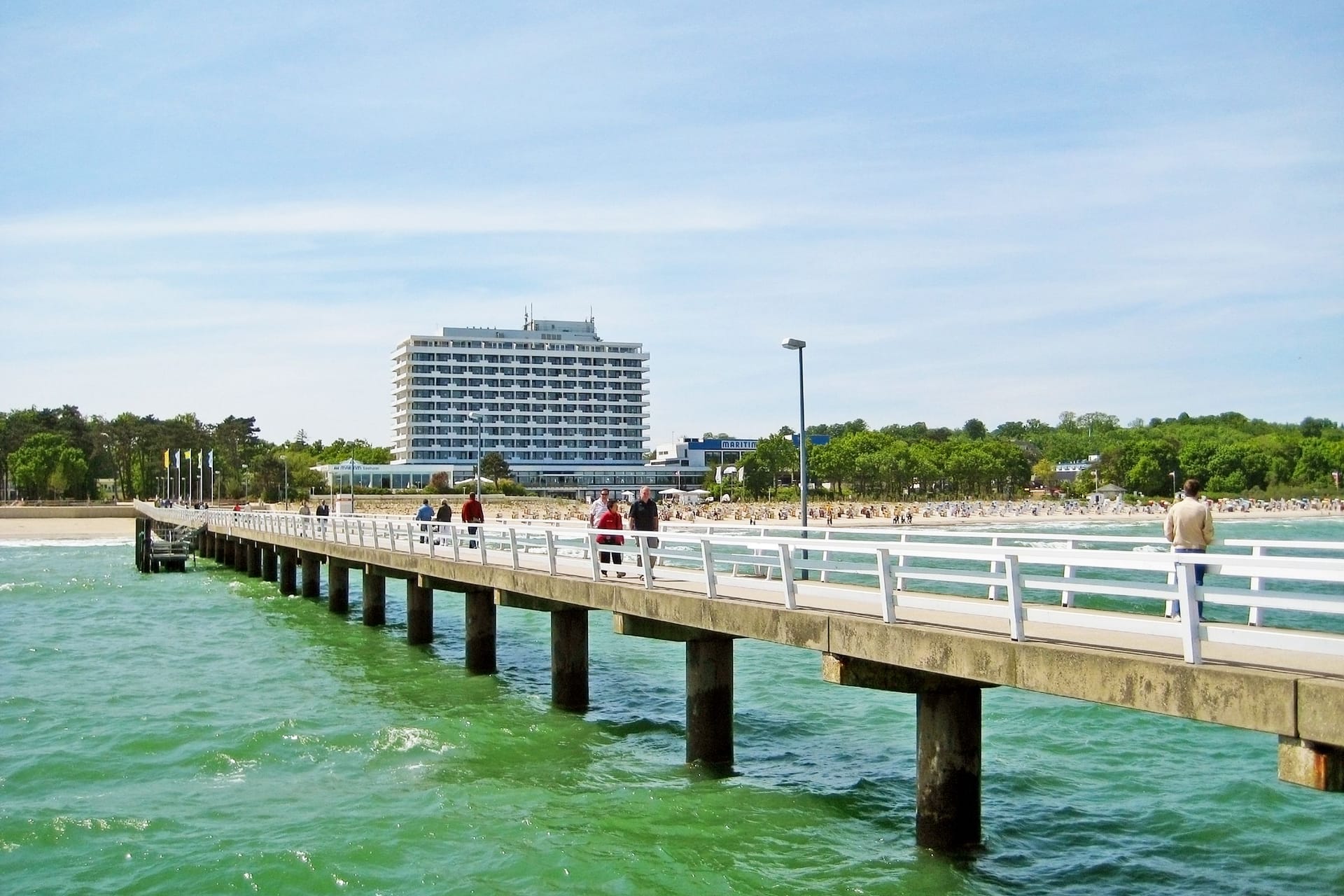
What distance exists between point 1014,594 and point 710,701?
21.4 feet

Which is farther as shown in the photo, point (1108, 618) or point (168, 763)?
point (168, 763)

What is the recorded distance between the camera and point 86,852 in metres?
13.3

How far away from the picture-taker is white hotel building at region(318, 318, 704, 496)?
184m

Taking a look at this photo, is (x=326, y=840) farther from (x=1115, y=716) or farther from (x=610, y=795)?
(x=1115, y=716)

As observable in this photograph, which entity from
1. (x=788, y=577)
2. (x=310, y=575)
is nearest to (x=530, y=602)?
(x=788, y=577)

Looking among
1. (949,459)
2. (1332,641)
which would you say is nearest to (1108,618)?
(1332,641)

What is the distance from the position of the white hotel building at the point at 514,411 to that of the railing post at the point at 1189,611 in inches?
6557

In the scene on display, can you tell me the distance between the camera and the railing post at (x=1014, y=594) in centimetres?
1016

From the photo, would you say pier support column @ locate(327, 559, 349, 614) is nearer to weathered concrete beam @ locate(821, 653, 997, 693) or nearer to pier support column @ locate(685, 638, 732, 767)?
pier support column @ locate(685, 638, 732, 767)

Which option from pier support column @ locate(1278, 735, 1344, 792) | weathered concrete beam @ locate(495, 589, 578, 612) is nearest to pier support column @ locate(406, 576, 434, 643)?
weathered concrete beam @ locate(495, 589, 578, 612)

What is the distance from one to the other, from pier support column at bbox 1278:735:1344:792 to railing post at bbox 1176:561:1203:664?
2.71 feet

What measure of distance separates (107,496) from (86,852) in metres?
169

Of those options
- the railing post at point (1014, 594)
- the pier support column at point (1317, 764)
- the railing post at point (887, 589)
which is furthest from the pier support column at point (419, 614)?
the pier support column at point (1317, 764)

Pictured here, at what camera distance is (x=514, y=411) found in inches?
7618
